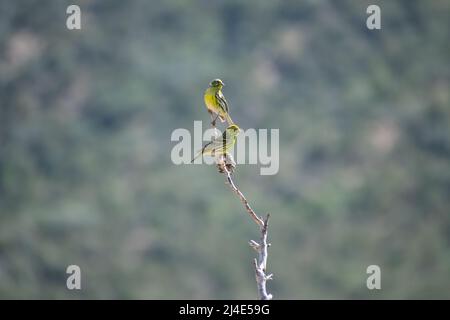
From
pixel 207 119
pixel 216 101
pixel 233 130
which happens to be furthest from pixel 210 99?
pixel 207 119

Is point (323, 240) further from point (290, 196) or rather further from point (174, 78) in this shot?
point (174, 78)

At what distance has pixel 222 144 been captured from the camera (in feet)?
19.9

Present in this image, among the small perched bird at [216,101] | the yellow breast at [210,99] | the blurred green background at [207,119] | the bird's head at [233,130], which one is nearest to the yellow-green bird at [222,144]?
the bird's head at [233,130]

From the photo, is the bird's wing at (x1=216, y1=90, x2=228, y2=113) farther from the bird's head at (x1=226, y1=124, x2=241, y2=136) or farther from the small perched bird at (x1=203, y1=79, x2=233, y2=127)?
the bird's head at (x1=226, y1=124, x2=241, y2=136)

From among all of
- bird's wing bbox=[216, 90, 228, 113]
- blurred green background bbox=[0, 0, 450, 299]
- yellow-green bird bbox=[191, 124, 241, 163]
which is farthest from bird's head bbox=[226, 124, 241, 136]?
blurred green background bbox=[0, 0, 450, 299]

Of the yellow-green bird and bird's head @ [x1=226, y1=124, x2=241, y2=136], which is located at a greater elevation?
bird's head @ [x1=226, y1=124, x2=241, y2=136]

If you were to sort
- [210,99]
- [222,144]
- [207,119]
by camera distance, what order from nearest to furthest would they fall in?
[210,99] → [222,144] → [207,119]

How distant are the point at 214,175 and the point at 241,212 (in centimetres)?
195

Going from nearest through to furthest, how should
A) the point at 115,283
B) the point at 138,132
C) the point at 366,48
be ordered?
1. the point at 115,283
2. the point at 138,132
3. the point at 366,48

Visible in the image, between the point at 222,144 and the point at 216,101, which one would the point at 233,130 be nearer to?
the point at 222,144

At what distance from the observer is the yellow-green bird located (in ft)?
19.7

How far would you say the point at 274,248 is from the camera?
2392 cm

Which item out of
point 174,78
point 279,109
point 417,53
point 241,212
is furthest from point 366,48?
point 241,212

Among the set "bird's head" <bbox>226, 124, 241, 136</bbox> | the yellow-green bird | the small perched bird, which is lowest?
the yellow-green bird
